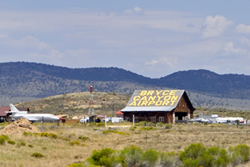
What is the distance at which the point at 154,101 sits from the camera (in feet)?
285

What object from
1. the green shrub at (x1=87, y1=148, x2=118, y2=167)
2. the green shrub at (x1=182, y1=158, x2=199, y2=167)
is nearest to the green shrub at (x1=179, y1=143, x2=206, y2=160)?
the green shrub at (x1=182, y1=158, x2=199, y2=167)

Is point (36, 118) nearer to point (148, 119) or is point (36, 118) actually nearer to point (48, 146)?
point (148, 119)

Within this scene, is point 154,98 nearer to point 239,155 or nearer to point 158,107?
point 158,107

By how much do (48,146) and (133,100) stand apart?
5530 cm

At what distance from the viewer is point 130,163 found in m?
24.4

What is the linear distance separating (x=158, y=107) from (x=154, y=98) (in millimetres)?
3873

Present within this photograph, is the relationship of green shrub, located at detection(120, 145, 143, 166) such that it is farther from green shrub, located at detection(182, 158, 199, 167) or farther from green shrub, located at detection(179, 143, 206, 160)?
green shrub, located at detection(179, 143, 206, 160)

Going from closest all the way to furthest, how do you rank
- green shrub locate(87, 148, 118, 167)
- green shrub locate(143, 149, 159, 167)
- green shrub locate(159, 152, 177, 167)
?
green shrub locate(87, 148, 118, 167) < green shrub locate(143, 149, 159, 167) < green shrub locate(159, 152, 177, 167)

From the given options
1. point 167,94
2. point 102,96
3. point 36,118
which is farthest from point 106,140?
point 102,96

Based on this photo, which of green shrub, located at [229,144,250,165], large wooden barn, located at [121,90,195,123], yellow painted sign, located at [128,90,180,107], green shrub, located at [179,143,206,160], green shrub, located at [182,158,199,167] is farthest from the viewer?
yellow painted sign, located at [128,90,180,107]

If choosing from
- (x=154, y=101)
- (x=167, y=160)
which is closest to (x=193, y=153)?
(x=167, y=160)

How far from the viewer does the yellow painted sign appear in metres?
86.0

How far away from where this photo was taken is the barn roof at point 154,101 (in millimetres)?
84438

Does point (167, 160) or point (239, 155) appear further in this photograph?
point (239, 155)
